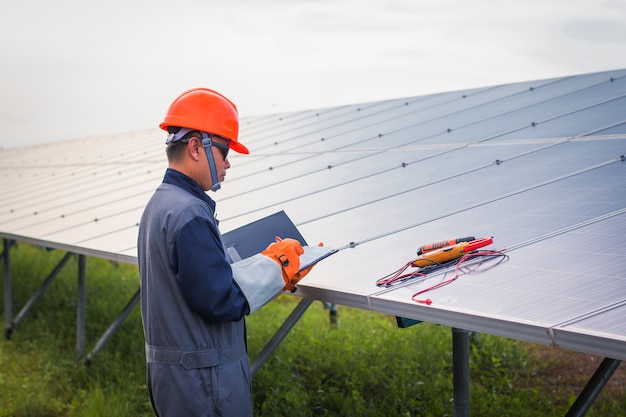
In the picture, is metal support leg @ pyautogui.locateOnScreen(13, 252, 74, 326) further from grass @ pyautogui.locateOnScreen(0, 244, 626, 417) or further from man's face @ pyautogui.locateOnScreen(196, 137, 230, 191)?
man's face @ pyautogui.locateOnScreen(196, 137, 230, 191)

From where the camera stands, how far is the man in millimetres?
3340

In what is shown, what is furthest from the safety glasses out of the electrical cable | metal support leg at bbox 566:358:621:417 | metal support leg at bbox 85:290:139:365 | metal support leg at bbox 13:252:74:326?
metal support leg at bbox 13:252:74:326

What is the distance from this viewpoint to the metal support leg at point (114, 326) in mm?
8828

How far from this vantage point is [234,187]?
27.1ft

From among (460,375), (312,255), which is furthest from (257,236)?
(460,375)

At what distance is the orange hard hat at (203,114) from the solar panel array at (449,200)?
110 cm

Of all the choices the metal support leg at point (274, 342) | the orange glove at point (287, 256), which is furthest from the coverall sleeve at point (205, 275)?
the metal support leg at point (274, 342)

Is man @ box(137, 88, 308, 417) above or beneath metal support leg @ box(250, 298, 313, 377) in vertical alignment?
above

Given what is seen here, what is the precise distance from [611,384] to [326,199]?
4.74 m

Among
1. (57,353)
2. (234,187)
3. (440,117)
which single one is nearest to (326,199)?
(234,187)

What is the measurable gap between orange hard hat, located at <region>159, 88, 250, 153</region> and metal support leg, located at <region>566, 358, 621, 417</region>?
8.67 ft

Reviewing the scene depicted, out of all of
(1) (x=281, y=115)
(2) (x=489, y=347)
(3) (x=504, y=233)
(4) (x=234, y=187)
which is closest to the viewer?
(3) (x=504, y=233)

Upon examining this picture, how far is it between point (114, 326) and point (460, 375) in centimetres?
551

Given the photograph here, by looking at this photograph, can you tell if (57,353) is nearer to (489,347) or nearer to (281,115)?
(489,347)
